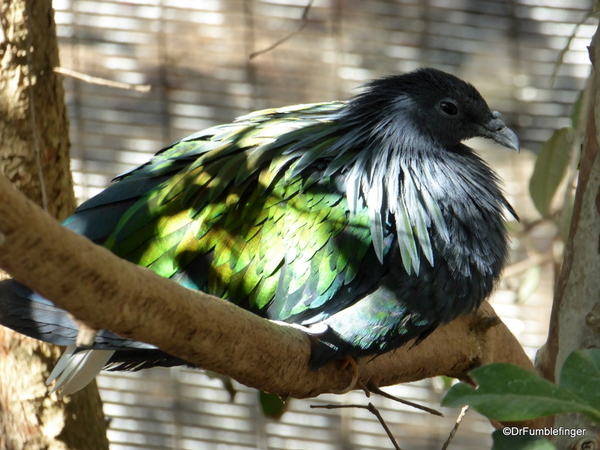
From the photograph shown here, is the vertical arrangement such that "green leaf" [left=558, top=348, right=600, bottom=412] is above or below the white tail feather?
above

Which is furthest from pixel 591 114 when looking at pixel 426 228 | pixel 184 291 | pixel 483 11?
pixel 483 11

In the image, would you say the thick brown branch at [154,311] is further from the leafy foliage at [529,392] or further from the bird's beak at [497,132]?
the bird's beak at [497,132]

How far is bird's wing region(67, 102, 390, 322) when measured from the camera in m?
1.81

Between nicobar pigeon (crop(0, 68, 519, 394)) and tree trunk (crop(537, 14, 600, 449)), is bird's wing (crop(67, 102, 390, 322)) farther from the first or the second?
tree trunk (crop(537, 14, 600, 449))

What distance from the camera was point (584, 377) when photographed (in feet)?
3.76

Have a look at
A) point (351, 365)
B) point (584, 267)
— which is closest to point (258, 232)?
point (351, 365)

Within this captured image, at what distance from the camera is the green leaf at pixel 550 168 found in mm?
2555

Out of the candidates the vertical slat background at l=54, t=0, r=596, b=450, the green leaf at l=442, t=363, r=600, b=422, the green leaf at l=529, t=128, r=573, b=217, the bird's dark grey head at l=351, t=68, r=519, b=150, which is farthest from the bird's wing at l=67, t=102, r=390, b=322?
the vertical slat background at l=54, t=0, r=596, b=450

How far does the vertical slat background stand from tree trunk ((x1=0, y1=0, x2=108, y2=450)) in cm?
132

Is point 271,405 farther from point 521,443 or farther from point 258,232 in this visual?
point 521,443

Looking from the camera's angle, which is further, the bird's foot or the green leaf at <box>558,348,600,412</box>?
the bird's foot

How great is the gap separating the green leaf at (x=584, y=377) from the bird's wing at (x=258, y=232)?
0.72 m

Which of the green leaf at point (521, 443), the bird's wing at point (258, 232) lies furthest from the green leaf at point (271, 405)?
the green leaf at point (521, 443)

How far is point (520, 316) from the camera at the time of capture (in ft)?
11.2
